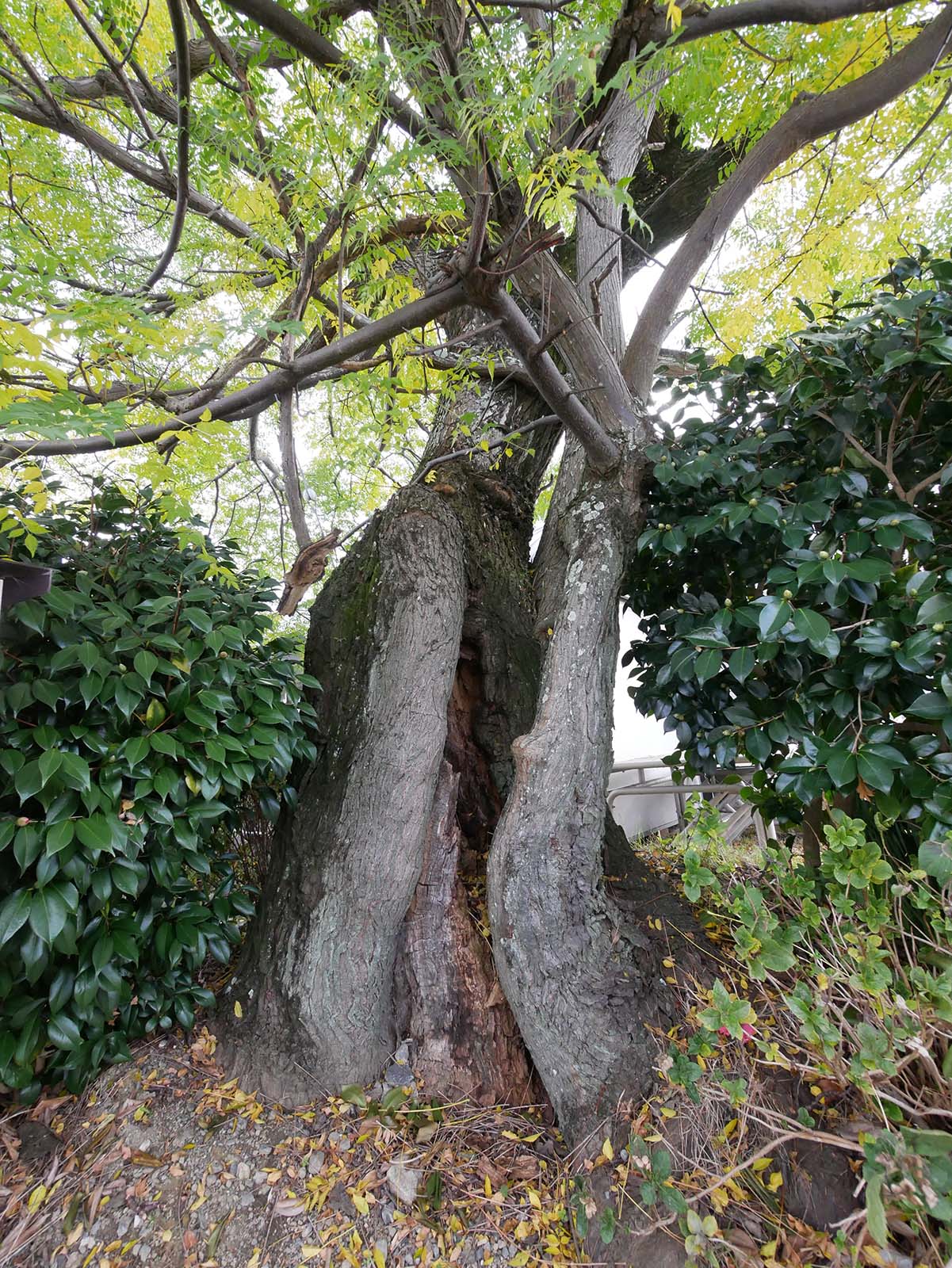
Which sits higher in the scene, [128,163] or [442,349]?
[128,163]

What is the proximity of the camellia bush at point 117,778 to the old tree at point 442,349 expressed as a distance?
0.26 meters

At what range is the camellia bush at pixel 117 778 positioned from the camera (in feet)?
4.50

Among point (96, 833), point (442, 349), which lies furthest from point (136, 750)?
point (442, 349)

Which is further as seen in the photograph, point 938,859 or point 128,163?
point 128,163

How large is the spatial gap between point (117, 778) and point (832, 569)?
1.78 meters

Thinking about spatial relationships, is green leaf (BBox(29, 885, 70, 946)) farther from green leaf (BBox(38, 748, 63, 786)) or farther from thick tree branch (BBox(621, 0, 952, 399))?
thick tree branch (BBox(621, 0, 952, 399))

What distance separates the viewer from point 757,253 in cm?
315

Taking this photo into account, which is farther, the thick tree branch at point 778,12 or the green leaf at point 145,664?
the thick tree branch at point 778,12

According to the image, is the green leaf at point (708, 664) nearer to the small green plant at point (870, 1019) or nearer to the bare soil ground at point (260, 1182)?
the small green plant at point (870, 1019)

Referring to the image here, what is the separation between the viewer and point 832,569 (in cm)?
137

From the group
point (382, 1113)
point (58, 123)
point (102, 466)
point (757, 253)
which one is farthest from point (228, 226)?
point (382, 1113)

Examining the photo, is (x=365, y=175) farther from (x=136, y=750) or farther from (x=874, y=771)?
(x=874, y=771)

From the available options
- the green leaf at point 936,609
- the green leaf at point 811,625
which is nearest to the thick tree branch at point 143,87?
the green leaf at point 811,625

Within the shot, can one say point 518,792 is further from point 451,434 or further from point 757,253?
point 757,253
